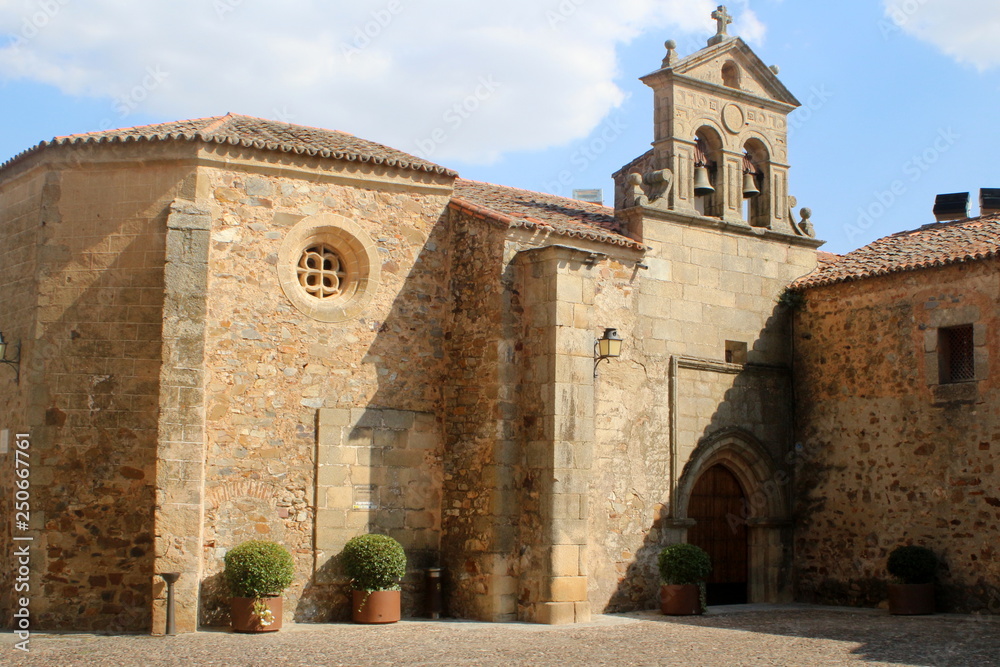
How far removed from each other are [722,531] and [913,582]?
3037mm

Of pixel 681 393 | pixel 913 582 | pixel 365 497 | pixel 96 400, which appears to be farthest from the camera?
pixel 681 393

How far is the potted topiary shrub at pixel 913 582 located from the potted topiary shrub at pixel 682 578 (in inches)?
106

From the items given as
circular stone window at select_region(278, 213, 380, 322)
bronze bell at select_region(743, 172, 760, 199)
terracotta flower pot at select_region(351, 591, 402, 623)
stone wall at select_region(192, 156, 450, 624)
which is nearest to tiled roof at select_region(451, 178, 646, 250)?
stone wall at select_region(192, 156, 450, 624)

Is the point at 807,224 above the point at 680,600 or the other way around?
above

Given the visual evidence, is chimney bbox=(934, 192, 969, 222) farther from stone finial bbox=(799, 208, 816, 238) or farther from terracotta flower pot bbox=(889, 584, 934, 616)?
terracotta flower pot bbox=(889, 584, 934, 616)

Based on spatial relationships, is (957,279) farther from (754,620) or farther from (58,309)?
(58,309)

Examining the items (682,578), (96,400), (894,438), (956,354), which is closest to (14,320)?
(96,400)

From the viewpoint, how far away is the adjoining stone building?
51.6 feet

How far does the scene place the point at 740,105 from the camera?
18.8 metres

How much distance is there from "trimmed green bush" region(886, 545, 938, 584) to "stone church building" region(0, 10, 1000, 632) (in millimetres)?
447

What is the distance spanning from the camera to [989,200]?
19.6m

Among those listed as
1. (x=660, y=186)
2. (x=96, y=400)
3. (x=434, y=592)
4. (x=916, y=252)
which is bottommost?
(x=434, y=592)

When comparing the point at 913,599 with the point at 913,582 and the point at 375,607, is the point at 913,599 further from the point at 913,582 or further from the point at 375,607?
the point at 375,607

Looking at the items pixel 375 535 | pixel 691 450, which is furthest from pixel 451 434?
pixel 691 450
